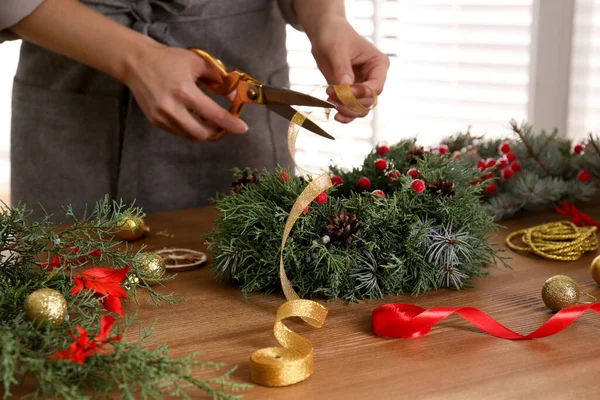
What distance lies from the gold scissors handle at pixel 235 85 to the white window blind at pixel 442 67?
130cm

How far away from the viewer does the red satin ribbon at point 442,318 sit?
2.11 ft

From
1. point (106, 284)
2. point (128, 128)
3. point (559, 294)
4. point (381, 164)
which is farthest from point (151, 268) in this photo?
point (128, 128)

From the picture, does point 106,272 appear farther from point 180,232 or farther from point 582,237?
point 582,237

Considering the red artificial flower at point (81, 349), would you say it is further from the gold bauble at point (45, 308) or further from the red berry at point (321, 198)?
the red berry at point (321, 198)

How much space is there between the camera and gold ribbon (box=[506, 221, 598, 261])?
0.89 meters

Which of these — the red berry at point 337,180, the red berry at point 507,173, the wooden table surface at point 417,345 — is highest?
the red berry at point 337,180

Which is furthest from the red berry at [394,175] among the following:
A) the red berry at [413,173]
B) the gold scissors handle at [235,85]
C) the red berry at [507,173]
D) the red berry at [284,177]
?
the red berry at [507,173]

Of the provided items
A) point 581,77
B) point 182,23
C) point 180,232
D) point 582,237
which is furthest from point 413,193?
point 581,77

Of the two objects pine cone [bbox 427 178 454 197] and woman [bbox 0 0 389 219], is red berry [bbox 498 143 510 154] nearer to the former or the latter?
woman [bbox 0 0 389 219]

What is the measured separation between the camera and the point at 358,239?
Result: 750mm

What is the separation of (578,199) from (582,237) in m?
0.24

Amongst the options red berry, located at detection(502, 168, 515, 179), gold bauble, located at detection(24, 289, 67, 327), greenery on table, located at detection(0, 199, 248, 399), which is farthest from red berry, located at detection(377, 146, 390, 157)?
gold bauble, located at detection(24, 289, 67, 327)

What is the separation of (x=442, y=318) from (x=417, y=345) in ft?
0.15

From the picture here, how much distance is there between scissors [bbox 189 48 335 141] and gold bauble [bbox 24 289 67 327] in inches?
15.3
